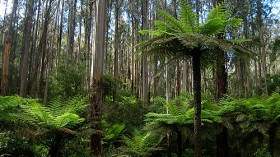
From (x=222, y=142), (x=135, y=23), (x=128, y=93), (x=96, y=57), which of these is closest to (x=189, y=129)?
(x=222, y=142)

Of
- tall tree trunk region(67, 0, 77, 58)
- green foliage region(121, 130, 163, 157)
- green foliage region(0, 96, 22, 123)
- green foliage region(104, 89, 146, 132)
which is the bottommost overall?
green foliage region(121, 130, 163, 157)

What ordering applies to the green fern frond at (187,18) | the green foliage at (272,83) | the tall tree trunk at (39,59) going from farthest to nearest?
the green foliage at (272,83), the tall tree trunk at (39,59), the green fern frond at (187,18)

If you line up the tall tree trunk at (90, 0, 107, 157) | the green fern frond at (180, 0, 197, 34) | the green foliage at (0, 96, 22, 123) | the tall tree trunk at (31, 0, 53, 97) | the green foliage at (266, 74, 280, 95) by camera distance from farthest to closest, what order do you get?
the green foliage at (266, 74, 280, 95)
the tall tree trunk at (31, 0, 53, 97)
the tall tree trunk at (90, 0, 107, 157)
the green foliage at (0, 96, 22, 123)
the green fern frond at (180, 0, 197, 34)

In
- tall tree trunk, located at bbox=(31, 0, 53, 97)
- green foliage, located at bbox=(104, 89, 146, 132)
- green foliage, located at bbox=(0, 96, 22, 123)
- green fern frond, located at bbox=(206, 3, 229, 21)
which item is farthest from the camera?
tall tree trunk, located at bbox=(31, 0, 53, 97)

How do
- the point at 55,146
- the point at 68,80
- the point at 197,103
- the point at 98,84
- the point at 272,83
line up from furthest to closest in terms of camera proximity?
1. the point at 272,83
2. the point at 68,80
3. the point at 98,84
4. the point at 55,146
5. the point at 197,103

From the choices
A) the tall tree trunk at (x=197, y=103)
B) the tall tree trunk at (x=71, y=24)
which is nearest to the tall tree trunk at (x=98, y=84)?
the tall tree trunk at (x=197, y=103)

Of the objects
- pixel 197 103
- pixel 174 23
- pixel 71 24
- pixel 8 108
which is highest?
pixel 71 24

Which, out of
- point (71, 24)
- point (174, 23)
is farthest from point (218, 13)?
point (71, 24)

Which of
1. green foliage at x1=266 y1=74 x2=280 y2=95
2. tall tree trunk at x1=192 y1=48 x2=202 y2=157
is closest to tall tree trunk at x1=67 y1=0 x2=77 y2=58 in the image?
green foliage at x1=266 y1=74 x2=280 y2=95

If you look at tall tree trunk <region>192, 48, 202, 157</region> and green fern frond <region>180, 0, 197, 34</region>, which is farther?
green fern frond <region>180, 0, 197, 34</region>

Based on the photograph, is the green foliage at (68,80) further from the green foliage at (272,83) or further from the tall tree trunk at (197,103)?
the green foliage at (272,83)

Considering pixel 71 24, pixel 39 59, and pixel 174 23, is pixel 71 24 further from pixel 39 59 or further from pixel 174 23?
pixel 174 23

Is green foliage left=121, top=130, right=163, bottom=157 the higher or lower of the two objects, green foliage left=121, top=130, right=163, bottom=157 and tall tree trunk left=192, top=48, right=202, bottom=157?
the lower

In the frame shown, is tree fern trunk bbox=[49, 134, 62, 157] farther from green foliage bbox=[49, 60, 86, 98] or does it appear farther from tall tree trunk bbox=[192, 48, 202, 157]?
green foliage bbox=[49, 60, 86, 98]
